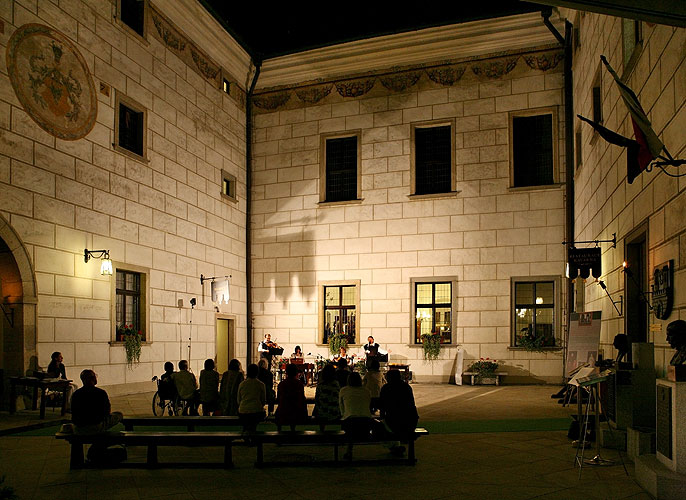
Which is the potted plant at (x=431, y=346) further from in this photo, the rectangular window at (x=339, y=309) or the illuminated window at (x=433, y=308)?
the rectangular window at (x=339, y=309)

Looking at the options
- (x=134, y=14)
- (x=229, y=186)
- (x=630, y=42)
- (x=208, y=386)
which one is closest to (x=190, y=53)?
(x=134, y=14)

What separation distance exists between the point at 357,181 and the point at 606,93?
9.21 m

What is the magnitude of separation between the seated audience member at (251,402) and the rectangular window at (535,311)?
11.2 meters

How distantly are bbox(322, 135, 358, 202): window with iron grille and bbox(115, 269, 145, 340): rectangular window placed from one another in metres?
6.65

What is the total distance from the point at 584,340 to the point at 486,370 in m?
6.74

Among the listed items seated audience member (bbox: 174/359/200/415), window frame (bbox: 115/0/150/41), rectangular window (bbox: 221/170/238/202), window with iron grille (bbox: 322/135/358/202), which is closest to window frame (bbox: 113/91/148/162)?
window frame (bbox: 115/0/150/41)

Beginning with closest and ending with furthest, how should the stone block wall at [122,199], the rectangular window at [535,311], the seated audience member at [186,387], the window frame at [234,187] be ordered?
1. the seated audience member at [186,387]
2. the stone block wall at [122,199]
3. the rectangular window at [535,311]
4. the window frame at [234,187]

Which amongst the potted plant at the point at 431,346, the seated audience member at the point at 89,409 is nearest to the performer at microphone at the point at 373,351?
the potted plant at the point at 431,346

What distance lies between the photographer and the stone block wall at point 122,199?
12.2 metres

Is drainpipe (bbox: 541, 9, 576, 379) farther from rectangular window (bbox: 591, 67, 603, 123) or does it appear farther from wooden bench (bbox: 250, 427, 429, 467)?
wooden bench (bbox: 250, 427, 429, 467)

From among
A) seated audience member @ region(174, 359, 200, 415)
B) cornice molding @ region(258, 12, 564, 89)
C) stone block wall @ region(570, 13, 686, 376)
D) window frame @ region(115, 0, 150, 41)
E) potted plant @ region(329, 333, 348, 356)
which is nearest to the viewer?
stone block wall @ region(570, 13, 686, 376)

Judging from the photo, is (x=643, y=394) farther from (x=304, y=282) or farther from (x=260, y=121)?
(x=260, y=121)

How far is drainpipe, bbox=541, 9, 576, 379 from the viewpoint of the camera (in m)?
17.1

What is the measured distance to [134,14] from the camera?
1575 cm
